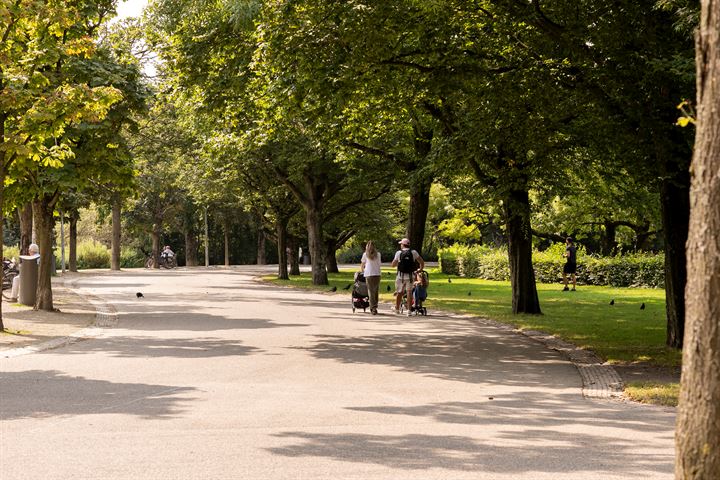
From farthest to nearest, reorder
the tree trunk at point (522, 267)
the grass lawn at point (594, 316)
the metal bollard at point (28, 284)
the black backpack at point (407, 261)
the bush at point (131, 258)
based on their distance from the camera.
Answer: the bush at point (131, 258) < the metal bollard at point (28, 284) < the tree trunk at point (522, 267) < the black backpack at point (407, 261) < the grass lawn at point (594, 316)

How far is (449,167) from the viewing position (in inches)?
768

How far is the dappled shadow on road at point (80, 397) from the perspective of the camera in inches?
344

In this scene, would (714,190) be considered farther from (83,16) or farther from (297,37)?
(83,16)

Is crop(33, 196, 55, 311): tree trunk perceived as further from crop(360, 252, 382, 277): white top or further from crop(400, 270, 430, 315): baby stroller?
crop(400, 270, 430, 315): baby stroller

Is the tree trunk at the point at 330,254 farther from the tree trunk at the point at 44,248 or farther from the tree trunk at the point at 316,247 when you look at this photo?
the tree trunk at the point at 44,248

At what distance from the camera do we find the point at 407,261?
21.7 metres

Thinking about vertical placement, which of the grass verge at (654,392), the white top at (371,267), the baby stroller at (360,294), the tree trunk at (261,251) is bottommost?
the grass verge at (654,392)

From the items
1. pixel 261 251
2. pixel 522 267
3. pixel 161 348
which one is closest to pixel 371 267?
pixel 522 267

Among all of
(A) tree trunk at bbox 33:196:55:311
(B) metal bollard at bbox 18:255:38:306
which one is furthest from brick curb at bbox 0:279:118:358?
(B) metal bollard at bbox 18:255:38:306

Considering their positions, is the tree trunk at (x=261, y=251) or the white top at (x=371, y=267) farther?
the tree trunk at (x=261, y=251)

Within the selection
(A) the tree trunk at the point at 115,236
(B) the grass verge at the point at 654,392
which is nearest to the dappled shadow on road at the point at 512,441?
(B) the grass verge at the point at 654,392

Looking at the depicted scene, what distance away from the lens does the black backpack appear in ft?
71.1

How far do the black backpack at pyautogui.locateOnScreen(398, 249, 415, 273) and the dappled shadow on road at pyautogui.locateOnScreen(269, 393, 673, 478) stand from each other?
481 inches

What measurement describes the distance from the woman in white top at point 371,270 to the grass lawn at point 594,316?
79.0 inches
